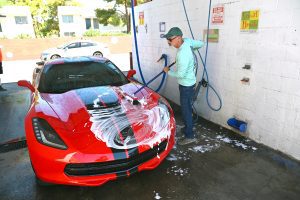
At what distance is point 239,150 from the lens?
3.62 m

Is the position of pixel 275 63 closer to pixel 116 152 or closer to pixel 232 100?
pixel 232 100

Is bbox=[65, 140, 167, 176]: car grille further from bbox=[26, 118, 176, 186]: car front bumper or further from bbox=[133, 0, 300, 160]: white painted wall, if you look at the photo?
bbox=[133, 0, 300, 160]: white painted wall

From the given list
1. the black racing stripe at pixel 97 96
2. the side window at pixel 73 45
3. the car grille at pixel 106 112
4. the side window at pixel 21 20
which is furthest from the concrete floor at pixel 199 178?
the side window at pixel 21 20

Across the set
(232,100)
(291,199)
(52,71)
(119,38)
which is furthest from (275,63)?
(119,38)

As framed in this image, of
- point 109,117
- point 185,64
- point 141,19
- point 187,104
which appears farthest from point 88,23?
point 109,117

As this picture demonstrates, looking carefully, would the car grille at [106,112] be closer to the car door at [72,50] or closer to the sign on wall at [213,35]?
the sign on wall at [213,35]

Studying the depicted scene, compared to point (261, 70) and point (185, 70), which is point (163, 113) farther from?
point (261, 70)

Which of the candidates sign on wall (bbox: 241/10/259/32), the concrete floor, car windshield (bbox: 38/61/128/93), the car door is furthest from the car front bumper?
the car door

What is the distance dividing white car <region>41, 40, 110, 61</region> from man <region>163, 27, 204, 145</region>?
12.1 m

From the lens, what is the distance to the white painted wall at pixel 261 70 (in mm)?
3166

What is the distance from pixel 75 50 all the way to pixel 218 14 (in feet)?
40.4

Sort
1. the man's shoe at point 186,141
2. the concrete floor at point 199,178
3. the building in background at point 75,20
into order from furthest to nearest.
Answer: the building in background at point 75,20, the man's shoe at point 186,141, the concrete floor at point 199,178

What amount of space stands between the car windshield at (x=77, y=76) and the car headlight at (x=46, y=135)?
0.94 meters

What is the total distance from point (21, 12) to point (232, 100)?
122ft
